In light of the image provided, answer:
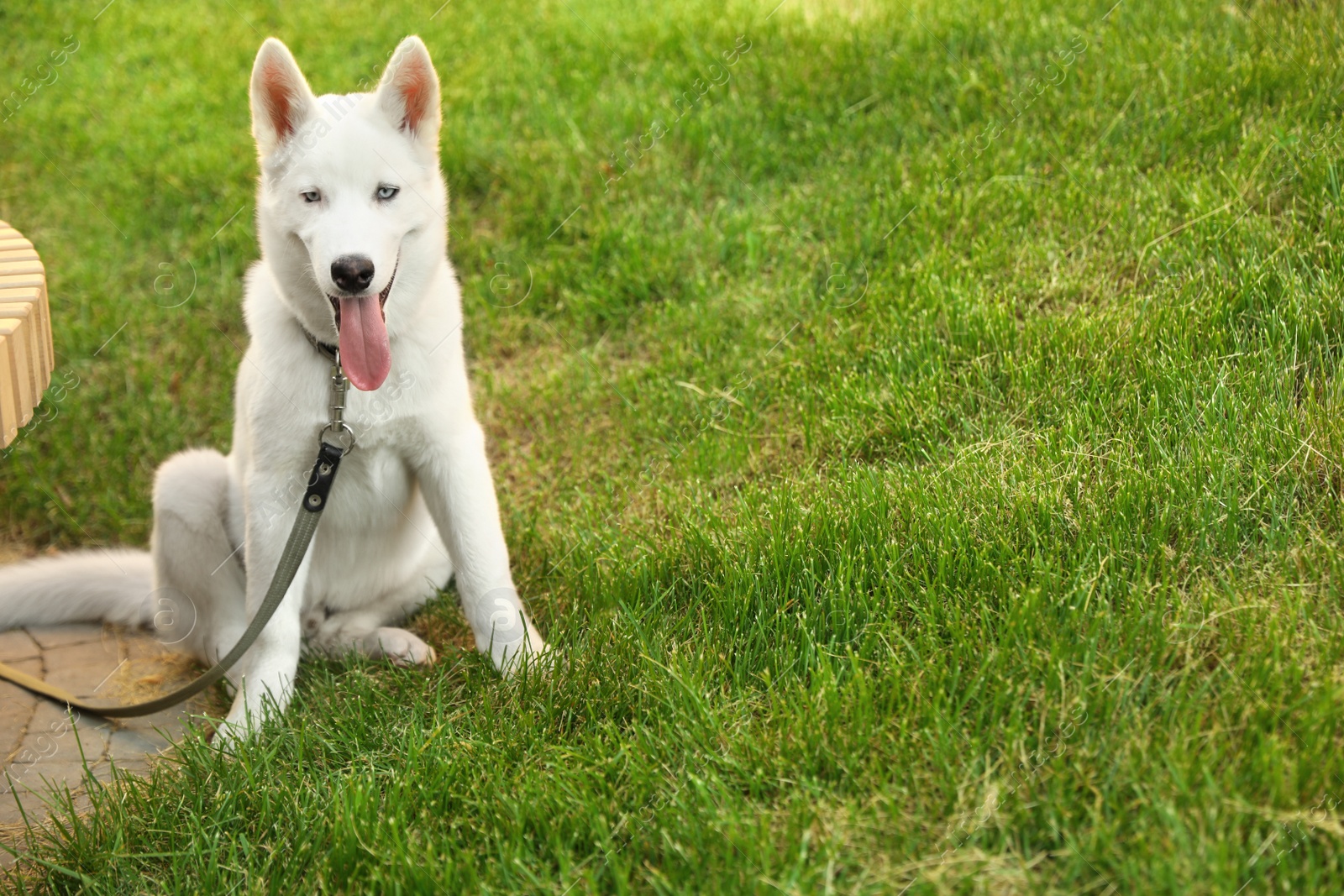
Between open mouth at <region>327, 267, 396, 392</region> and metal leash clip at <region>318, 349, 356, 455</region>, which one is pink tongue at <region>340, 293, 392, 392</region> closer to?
open mouth at <region>327, 267, 396, 392</region>

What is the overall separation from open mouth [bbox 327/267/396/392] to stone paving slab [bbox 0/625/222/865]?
3.46 ft

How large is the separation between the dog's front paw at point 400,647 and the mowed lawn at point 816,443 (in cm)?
8

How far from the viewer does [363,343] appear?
115 inches

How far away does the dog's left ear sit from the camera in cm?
300

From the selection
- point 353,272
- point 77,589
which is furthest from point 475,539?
point 77,589

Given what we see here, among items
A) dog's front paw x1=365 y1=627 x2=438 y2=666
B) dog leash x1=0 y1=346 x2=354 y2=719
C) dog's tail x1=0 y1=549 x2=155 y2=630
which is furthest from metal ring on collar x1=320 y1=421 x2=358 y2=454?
dog's tail x1=0 y1=549 x2=155 y2=630

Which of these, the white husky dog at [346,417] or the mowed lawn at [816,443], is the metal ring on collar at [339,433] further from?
the mowed lawn at [816,443]

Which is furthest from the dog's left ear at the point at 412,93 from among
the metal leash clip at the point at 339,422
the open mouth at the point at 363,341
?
the metal leash clip at the point at 339,422

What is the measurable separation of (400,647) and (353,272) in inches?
48.8

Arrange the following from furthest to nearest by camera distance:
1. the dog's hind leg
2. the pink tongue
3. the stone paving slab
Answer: the dog's hind leg < the stone paving slab < the pink tongue

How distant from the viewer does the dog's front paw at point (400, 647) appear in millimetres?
3369

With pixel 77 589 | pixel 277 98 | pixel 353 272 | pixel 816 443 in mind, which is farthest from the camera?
pixel 77 589

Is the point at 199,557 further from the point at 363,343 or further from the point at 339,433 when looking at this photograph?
the point at 363,343

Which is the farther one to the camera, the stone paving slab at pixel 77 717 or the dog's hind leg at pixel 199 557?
the dog's hind leg at pixel 199 557
